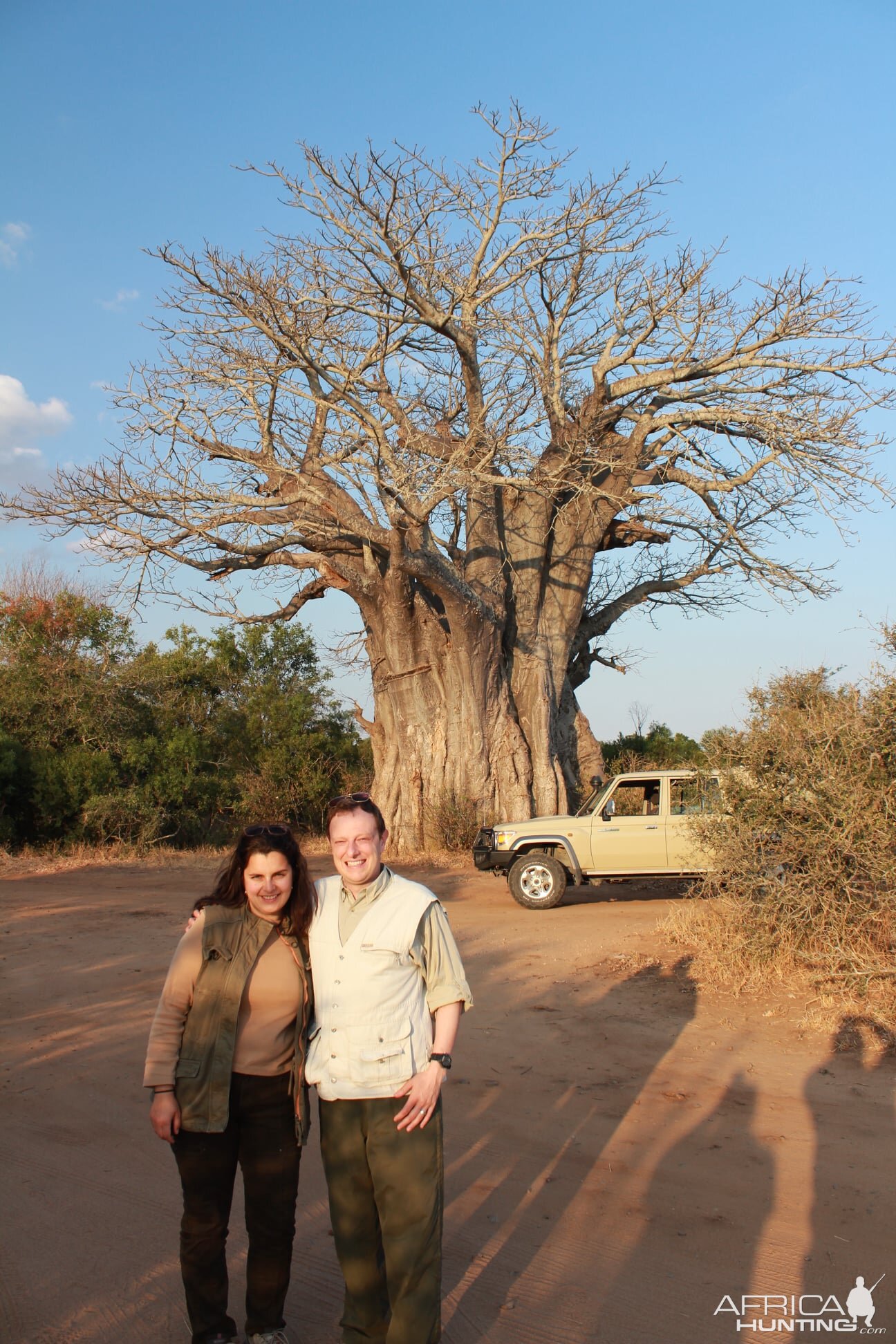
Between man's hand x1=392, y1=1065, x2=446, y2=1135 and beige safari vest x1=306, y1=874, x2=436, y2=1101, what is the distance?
0.03 meters

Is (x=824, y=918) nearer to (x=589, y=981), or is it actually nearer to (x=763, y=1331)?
(x=589, y=981)

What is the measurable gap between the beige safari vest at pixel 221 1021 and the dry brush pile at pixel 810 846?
4727 millimetres

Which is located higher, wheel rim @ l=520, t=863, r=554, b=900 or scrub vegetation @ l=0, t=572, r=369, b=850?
scrub vegetation @ l=0, t=572, r=369, b=850

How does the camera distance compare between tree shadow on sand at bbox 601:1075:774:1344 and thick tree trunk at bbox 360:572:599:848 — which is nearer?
tree shadow on sand at bbox 601:1075:774:1344

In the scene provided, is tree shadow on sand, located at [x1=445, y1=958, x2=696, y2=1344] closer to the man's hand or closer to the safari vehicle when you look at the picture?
the man's hand

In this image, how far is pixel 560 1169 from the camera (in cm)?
475

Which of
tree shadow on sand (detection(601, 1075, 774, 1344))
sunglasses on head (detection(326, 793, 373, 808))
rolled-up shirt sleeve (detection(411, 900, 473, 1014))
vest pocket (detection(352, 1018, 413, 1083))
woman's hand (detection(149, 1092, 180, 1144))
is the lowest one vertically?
tree shadow on sand (detection(601, 1075, 774, 1344))

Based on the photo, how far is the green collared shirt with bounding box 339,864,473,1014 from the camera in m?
3.14

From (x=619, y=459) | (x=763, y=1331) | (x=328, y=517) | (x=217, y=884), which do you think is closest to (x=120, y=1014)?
(x=217, y=884)

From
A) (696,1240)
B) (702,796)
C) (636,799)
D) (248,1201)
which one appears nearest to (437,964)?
(248,1201)

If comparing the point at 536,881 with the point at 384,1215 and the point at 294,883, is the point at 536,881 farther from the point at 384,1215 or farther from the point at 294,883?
the point at 384,1215

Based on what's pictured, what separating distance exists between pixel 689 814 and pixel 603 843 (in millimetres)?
3092

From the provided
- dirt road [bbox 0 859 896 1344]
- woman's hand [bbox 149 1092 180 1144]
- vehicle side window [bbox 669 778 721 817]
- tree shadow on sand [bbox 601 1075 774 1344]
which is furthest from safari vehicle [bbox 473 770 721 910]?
woman's hand [bbox 149 1092 180 1144]

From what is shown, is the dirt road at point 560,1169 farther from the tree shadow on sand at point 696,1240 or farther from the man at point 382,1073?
the man at point 382,1073
